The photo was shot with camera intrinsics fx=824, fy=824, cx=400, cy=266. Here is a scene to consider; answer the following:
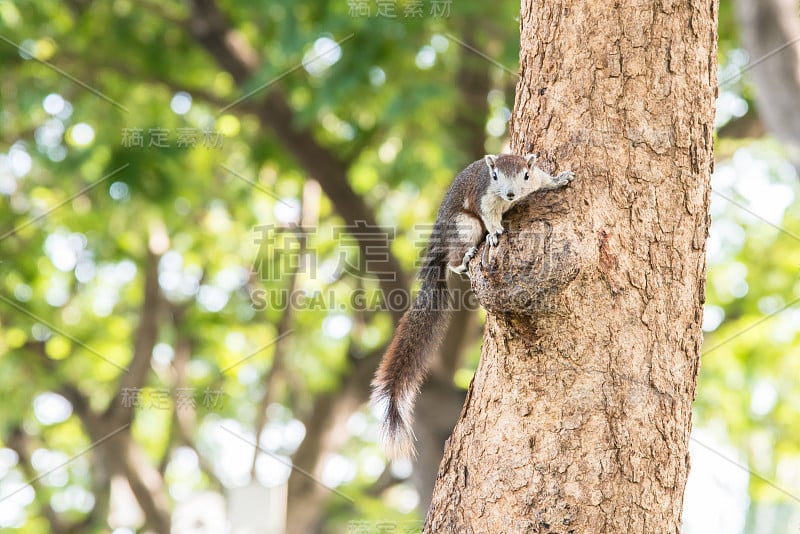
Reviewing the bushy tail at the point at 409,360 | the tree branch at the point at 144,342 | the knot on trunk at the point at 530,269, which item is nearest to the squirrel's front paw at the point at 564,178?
the knot on trunk at the point at 530,269

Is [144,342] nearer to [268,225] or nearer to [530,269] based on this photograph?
[268,225]

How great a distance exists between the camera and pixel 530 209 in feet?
6.39

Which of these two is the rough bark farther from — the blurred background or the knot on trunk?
the knot on trunk

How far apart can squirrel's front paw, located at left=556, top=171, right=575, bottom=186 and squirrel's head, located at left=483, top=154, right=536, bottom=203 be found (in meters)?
0.06

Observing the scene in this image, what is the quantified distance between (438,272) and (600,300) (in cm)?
79

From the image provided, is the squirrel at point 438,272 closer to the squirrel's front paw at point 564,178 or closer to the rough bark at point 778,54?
the squirrel's front paw at point 564,178

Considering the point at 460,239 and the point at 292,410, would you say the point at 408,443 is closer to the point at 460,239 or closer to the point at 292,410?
the point at 460,239

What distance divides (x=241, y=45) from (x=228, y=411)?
4242 millimetres

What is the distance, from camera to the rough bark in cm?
393

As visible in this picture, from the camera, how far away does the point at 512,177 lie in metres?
2.09

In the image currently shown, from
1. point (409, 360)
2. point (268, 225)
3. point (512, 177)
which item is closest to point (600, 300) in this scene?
point (512, 177)

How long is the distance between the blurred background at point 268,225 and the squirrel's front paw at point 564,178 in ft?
8.12

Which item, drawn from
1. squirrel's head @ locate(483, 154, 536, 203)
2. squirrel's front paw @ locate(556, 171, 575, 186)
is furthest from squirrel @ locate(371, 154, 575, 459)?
squirrel's front paw @ locate(556, 171, 575, 186)

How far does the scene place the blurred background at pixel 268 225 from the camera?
4789mm
